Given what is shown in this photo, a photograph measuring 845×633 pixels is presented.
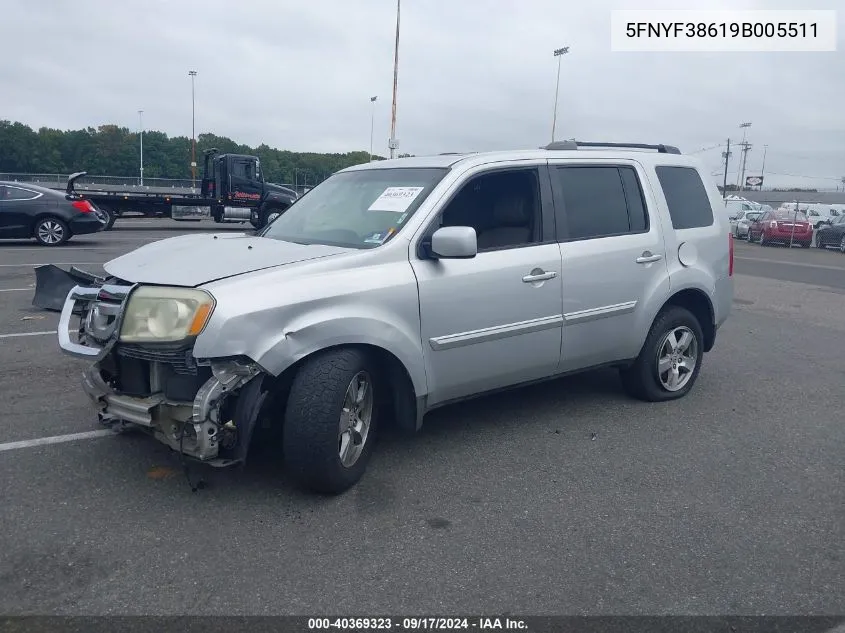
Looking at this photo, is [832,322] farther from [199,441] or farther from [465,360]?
[199,441]

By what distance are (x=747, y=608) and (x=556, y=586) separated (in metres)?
0.76

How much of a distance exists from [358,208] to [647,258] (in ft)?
7.06

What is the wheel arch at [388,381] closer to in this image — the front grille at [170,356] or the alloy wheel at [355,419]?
the alloy wheel at [355,419]

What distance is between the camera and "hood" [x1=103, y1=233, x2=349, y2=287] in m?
3.69

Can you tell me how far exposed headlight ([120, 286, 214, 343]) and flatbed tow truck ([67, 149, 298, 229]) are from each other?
824 inches

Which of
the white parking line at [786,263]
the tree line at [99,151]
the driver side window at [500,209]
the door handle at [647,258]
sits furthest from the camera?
the tree line at [99,151]

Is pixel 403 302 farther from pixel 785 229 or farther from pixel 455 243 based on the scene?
pixel 785 229

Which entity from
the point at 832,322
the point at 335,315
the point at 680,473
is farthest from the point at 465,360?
the point at 832,322

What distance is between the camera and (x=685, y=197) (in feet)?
19.2

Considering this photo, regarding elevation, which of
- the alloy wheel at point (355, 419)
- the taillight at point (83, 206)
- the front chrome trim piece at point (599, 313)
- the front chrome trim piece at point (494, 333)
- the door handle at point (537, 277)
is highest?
the taillight at point (83, 206)

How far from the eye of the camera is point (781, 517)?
12.4 feet

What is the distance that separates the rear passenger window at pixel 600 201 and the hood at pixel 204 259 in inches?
67.6

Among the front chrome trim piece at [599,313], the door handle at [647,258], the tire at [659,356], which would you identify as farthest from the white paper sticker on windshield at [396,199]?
the tire at [659,356]

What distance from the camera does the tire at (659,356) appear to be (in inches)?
217
